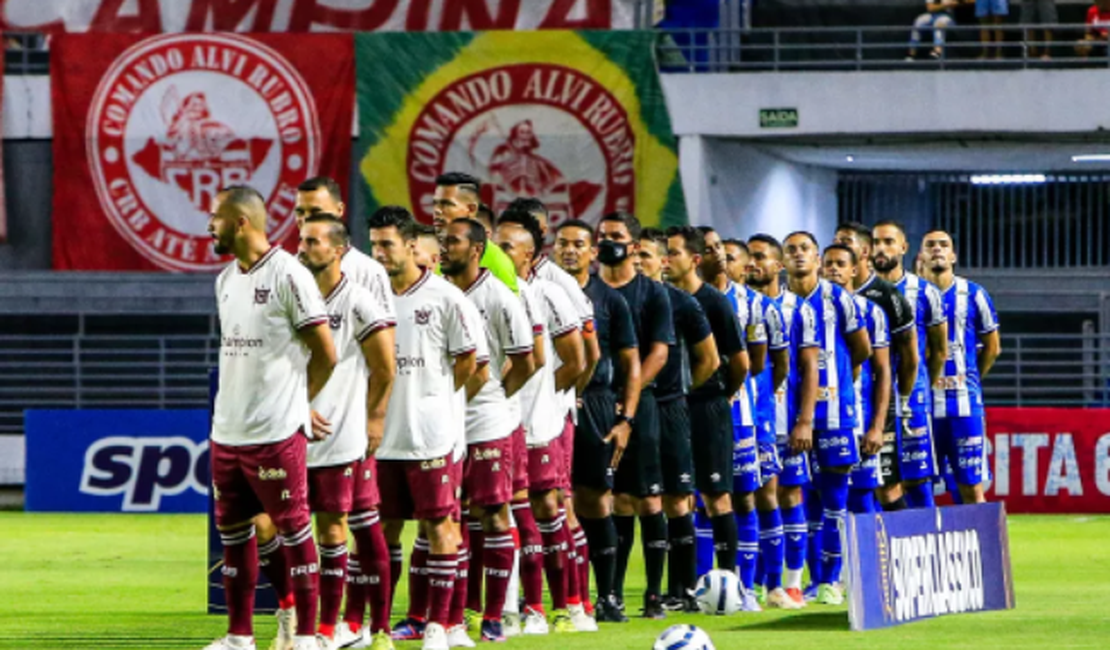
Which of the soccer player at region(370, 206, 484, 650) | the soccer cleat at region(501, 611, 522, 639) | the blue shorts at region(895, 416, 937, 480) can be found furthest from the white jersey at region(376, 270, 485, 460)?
the blue shorts at region(895, 416, 937, 480)

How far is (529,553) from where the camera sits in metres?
10.4

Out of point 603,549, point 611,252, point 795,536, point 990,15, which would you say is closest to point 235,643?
point 603,549

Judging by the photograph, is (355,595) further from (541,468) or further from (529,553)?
(541,468)

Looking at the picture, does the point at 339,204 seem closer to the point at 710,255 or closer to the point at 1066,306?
the point at 710,255

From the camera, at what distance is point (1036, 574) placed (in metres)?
15.0

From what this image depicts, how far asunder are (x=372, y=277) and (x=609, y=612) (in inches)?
106

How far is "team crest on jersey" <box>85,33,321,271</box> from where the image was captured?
79.4 ft

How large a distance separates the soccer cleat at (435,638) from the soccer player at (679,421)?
2537 mm

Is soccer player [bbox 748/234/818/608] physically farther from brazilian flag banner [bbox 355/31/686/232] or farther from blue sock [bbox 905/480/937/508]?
brazilian flag banner [bbox 355/31/686/232]

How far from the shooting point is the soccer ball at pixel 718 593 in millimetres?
11617

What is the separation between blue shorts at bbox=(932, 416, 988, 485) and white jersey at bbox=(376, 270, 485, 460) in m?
5.62

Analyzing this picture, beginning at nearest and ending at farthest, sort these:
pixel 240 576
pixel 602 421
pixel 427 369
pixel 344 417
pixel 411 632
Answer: pixel 240 576
pixel 344 417
pixel 427 369
pixel 411 632
pixel 602 421

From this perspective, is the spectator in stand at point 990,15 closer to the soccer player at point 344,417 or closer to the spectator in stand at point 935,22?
the spectator in stand at point 935,22

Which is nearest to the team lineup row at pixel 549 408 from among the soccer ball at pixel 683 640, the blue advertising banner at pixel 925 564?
the blue advertising banner at pixel 925 564
